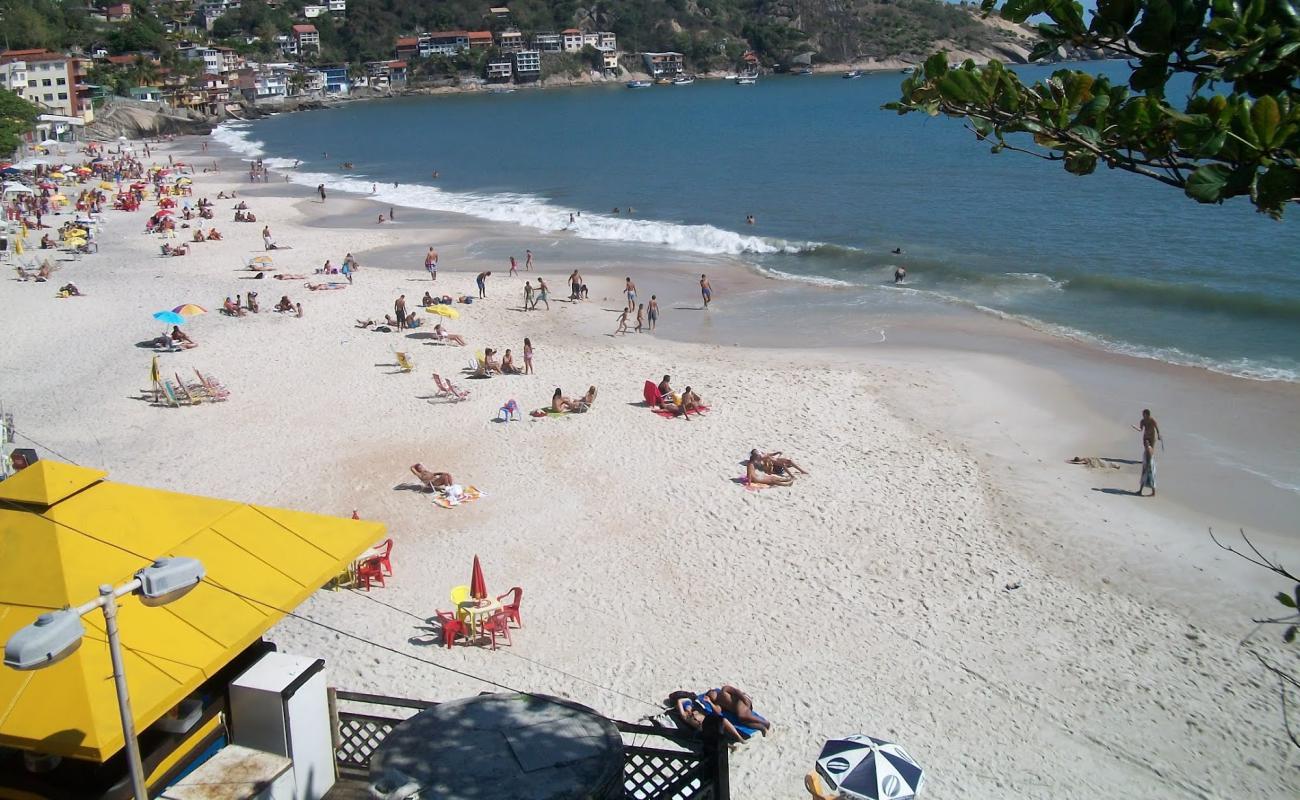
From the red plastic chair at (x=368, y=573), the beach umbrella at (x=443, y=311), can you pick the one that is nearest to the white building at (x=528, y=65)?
the beach umbrella at (x=443, y=311)

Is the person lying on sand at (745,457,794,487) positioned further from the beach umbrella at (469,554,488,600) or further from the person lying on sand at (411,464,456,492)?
the beach umbrella at (469,554,488,600)

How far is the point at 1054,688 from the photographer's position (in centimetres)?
1059

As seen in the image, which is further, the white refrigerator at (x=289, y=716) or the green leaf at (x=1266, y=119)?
the white refrigerator at (x=289, y=716)

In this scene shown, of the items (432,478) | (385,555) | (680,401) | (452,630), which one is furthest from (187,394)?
(452,630)

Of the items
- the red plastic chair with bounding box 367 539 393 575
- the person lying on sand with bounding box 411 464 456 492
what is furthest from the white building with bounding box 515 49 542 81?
the red plastic chair with bounding box 367 539 393 575

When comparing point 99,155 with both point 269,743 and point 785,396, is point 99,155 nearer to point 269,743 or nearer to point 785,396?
point 785,396

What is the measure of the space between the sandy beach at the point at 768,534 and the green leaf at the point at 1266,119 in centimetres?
668

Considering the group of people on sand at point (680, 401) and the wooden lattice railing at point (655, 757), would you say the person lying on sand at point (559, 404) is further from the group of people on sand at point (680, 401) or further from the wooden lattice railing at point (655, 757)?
the wooden lattice railing at point (655, 757)

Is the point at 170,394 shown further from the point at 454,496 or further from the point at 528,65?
the point at 528,65

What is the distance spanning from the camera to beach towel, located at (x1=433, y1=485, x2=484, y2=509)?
1499 centimetres

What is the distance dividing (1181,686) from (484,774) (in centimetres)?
832

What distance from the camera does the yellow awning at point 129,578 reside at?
5312 mm

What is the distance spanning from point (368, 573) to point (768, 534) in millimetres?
5330

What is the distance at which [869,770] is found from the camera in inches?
325
